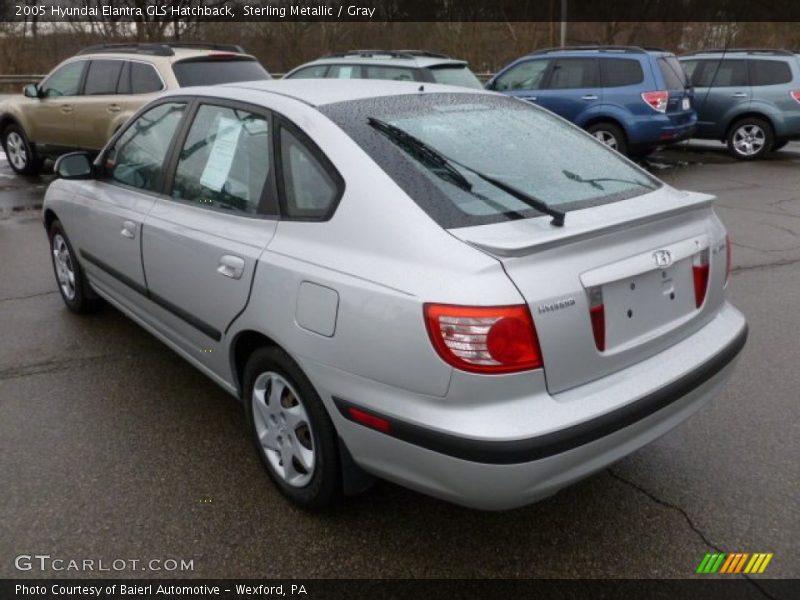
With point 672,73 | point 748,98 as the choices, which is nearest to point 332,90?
point 672,73

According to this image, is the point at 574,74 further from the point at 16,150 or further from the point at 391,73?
the point at 16,150

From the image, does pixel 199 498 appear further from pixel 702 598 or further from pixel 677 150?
pixel 677 150

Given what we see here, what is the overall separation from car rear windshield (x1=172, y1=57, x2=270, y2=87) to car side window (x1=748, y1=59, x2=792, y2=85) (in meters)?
8.34

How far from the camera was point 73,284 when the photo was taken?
4766mm

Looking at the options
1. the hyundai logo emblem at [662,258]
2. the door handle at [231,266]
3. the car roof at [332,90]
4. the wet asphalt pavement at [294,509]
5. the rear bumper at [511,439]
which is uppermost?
the car roof at [332,90]

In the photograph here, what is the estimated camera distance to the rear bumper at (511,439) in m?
2.09

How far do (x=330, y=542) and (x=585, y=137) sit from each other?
2071 millimetres

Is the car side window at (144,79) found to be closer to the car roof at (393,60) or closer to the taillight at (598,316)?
the car roof at (393,60)

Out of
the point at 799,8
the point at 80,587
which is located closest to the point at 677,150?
the point at 80,587

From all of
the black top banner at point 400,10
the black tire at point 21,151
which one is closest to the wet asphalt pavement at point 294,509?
the black tire at point 21,151

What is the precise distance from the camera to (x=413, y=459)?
223cm

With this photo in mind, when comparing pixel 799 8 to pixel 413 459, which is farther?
pixel 799 8

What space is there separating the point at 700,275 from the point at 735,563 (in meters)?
1.01

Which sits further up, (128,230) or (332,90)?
(332,90)
